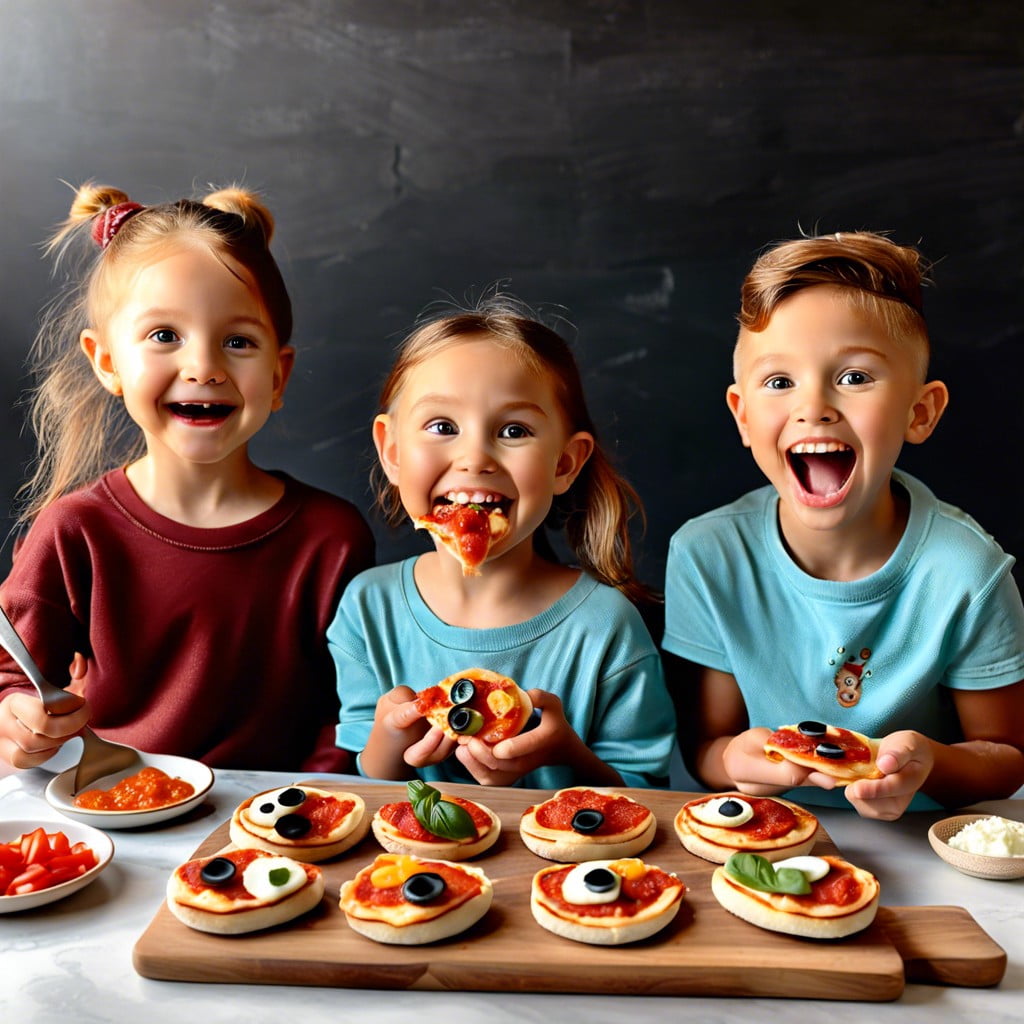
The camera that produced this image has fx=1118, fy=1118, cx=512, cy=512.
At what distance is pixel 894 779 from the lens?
5.97 ft

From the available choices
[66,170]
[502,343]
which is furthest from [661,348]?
[66,170]

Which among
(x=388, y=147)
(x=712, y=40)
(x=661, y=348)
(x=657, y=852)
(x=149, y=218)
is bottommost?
(x=657, y=852)

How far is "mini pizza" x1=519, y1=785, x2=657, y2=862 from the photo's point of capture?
1.74 meters

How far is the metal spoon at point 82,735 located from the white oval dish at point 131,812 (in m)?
0.01

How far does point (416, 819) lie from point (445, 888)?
26 centimetres

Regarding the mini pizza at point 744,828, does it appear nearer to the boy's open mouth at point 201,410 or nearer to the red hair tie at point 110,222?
the boy's open mouth at point 201,410

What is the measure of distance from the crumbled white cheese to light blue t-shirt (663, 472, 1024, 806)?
403 mm

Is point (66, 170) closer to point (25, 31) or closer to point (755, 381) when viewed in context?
point (25, 31)

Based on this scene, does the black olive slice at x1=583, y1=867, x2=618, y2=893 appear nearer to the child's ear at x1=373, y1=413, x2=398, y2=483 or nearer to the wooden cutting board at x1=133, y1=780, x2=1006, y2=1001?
the wooden cutting board at x1=133, y1=780, x2=1006, y2=1001

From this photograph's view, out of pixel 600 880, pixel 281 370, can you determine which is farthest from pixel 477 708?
pixel 281 370

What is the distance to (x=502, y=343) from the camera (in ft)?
7.55

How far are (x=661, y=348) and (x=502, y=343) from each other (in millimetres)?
1528

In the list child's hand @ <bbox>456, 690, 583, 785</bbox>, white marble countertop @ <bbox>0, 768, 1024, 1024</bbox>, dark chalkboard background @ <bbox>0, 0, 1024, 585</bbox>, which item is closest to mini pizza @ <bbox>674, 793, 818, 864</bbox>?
white marble countertop @ <bbox>0, 768, 1024, 1024</bbox>

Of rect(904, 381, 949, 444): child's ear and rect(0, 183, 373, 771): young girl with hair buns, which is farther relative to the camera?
rect(0, 183, 373, 771): young girl with hair buns
